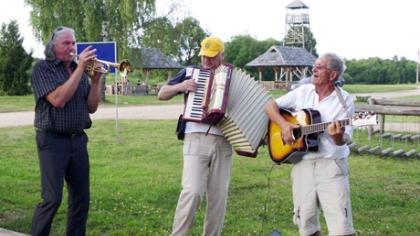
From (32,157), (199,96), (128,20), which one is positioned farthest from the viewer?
(128,20)

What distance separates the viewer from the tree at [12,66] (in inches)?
1387

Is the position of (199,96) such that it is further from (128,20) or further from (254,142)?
(128,20)

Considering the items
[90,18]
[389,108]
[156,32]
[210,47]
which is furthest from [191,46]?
[210,47]

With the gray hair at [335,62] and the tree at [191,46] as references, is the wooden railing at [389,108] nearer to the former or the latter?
the gray hair at [335,62]

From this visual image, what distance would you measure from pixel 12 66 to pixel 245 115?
33007 millimetres

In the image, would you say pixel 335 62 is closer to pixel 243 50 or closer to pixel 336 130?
pixel 336 130

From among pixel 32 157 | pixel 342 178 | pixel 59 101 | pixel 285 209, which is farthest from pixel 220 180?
pixel 32 157

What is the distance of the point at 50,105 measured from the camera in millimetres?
4617

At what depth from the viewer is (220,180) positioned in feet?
17.1

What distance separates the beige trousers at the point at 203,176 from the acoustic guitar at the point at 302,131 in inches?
19.5

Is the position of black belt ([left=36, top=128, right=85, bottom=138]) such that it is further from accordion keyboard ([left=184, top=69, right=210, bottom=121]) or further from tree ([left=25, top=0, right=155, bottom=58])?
tree ([left=25, top=0, right=155, bottom=58])

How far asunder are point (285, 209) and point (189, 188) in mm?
2324

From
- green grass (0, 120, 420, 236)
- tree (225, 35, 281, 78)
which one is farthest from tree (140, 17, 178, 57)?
tree (225, 35, 281, 78)

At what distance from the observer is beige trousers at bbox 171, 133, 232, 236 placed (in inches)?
199
